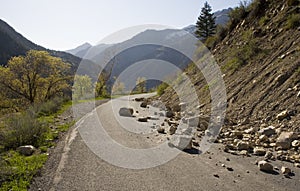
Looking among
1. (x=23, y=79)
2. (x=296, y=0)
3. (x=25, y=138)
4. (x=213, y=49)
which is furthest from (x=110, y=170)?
(x=23, y=79)

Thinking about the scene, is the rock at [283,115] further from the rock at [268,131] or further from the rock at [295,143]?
the rock at [295,143]

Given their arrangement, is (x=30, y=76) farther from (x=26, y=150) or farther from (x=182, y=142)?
(x=182, y=142)

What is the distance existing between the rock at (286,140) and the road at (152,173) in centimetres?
81

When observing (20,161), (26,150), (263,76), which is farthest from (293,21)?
(20,161)

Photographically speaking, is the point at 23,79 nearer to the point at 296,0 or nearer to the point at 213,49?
the point at 213,49

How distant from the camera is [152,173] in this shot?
17.3 feet

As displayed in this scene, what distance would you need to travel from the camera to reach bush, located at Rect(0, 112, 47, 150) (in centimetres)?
802

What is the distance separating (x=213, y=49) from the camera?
18.6 meters

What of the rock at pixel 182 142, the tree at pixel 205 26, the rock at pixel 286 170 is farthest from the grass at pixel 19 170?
the tree at pixel 205 26

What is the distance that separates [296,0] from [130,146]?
10.5 metres

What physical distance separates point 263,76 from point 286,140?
13.7 ft

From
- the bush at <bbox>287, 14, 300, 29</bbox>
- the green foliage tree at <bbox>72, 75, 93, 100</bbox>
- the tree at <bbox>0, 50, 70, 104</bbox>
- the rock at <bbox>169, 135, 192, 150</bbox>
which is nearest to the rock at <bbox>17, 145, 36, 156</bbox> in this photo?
the rock at <bbox>169, 135, 192, 150</bbox>

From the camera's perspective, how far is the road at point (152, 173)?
4543 mm

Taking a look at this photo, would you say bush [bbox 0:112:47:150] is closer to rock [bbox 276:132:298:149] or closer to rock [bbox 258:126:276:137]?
rock [bbox 258:126:276:137]
